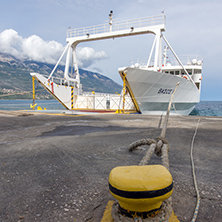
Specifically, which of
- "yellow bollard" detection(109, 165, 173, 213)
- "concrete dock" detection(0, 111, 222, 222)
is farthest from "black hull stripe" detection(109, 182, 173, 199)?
"concrete dock" detection(0, 111, 222, 222)

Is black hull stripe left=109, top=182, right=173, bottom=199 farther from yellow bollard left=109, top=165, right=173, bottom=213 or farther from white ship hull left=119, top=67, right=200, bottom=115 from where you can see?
white ship hull left=119, top=67, right=200, bottom=115

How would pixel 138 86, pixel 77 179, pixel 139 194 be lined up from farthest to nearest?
pixel 138 86 < pixel 77 179 < pixel 139 194

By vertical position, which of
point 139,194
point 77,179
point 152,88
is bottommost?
point 77,179

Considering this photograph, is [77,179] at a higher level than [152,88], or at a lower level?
lower

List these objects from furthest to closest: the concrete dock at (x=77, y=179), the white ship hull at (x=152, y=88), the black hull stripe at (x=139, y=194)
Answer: the white ship hull at (x=152, y=88)
the concrete dock at (x=77, y=179)
the black hull stripe at (x=139, y=194)

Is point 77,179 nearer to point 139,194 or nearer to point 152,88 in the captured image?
point 139,194

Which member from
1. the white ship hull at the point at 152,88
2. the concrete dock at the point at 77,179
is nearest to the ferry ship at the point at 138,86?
the white ship hull at the point at 152,88

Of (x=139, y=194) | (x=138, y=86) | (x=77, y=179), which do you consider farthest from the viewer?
(x=138, y=86)

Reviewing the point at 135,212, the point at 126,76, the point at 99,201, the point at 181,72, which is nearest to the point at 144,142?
the point at 99,201

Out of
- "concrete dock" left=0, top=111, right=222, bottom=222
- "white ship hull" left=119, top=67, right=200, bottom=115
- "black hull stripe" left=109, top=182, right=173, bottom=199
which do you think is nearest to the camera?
"black hull stripe" left=109, top=182, right=173, bottom=199

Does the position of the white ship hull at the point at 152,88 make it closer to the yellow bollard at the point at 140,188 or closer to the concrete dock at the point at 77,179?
the concrete dock at the point at 77,179

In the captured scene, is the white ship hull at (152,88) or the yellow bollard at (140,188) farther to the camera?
the white ship hull at (152,88)

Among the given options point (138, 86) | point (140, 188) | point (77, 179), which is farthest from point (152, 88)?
point (140, 188)

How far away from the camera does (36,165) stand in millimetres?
2498
